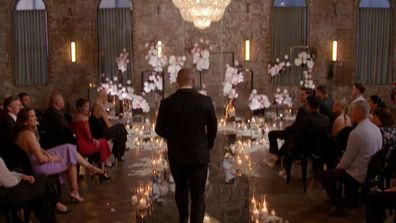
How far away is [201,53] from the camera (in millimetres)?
18328

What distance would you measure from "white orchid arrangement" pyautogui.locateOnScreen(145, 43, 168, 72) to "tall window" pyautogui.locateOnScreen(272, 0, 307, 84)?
3509 millimetres

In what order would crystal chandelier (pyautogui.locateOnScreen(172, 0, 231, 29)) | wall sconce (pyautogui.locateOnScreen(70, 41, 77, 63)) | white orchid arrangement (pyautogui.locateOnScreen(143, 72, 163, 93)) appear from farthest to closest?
wall sconce (pyautogui.locateOnScreen(70, 41, 77, 63)) → white orchid arrangement (pyautogui.locateOnScreen(143, 72, 163, 93)) → crystal chandelier (pyautogui.locateOnScreen(172, 0, 231, 29))

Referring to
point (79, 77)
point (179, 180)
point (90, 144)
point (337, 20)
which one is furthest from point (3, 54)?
point (179, 180)

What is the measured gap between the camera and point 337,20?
1794 cm

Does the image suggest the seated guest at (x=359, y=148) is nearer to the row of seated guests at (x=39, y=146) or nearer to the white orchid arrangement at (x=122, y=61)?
the row of seated guests at (x=39, y=146)

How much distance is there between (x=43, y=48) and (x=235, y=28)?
6225 mm

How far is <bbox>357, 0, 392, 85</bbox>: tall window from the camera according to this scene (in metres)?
17.9

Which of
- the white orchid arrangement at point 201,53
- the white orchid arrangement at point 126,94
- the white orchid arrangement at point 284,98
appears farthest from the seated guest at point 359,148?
the white orchid arrangement at point 201,53

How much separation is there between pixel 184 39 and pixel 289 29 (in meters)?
3.33

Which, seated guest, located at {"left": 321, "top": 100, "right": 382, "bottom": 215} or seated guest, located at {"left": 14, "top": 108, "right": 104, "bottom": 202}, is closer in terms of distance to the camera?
seated guest, located at {"left": 321, "top": 100, "right": 382, "bottom": 215}

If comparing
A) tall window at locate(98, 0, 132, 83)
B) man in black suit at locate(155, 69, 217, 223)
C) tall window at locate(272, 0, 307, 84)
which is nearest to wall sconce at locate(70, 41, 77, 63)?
tall window at locate(98, 0, 132, 83)

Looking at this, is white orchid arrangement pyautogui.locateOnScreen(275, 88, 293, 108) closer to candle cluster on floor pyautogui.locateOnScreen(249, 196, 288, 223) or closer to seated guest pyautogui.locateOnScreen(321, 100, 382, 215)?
candle cluster on floor pyautogui.locateOnScreen(249, 196, 288, 223)

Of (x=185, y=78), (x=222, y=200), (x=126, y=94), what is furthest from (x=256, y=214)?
(x=126, y=94)

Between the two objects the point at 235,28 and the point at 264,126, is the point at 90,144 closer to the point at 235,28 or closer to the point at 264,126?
the point at 264,126
